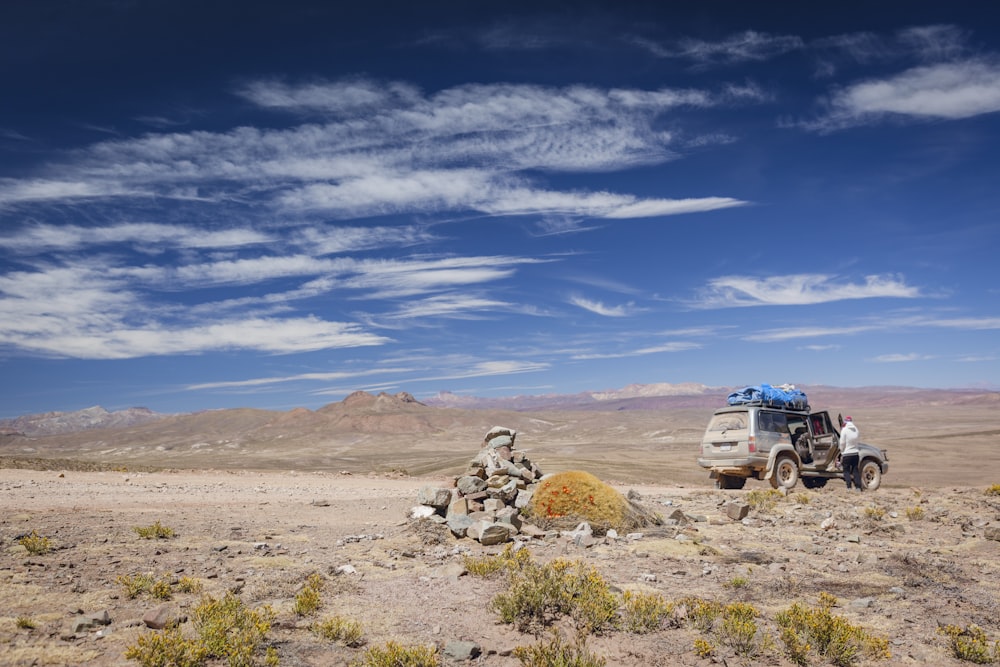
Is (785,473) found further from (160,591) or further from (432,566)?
(160,591)

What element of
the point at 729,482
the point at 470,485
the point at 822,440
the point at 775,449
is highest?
the point at 822,440

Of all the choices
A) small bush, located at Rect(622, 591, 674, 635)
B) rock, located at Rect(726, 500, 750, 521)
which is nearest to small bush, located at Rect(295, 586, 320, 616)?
small bush, located at Rect(622, 591, 674, 635)

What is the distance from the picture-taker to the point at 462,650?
551 centimetres

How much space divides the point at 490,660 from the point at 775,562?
544 centimetres

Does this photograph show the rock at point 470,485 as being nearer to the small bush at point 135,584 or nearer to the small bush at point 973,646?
the small bush at point 135,584

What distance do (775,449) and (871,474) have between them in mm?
3407

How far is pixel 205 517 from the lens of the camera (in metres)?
12.3

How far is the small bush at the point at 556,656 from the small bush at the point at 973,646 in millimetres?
3271

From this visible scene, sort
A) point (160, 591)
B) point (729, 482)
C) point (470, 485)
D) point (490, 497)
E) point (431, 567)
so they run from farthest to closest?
1. point (729, 482)
2. point (470, 485)
3. point (490, 497)
4. point (431, 567)
5. point (160, 591)

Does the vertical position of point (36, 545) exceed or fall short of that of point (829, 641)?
it exceeds it

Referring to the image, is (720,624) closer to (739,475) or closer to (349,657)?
(349,657)

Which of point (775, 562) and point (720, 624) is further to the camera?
point (775, 562)

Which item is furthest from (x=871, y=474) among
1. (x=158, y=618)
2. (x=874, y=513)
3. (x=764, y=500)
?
(x=158, y=618)

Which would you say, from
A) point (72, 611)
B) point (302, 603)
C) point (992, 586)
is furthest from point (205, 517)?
point (992, 586)
